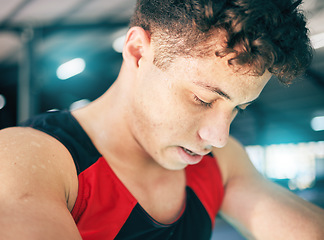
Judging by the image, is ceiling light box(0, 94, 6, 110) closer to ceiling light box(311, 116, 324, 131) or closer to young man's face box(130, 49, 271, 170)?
young man's face box(130, 49, 271, 170)

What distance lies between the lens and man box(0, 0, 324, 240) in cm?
66

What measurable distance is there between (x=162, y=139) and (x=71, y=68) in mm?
6228

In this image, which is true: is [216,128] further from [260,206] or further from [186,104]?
[260,206]

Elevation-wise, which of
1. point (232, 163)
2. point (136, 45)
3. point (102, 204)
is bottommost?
point (232, 163)

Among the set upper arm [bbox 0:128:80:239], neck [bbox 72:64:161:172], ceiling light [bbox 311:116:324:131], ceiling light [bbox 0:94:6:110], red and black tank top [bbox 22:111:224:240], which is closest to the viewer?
upper arm [bbox 0:128:80:239]

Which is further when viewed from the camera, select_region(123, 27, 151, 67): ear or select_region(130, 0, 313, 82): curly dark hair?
select_region(123, 27, 151, 67): ear

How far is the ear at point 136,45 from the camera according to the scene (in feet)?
2.77

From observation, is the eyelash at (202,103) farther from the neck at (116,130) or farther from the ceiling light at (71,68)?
the ceiling light at (71,68)

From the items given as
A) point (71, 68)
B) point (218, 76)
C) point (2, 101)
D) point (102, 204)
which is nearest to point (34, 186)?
point (102, 204)

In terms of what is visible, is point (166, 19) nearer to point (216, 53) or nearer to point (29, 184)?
point (216, 53)

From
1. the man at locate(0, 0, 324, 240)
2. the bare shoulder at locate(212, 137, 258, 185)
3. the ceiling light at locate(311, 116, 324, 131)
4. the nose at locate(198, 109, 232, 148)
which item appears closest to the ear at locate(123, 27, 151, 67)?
the man at locate(0, 0, 324, 240)

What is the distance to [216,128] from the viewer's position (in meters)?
0.79

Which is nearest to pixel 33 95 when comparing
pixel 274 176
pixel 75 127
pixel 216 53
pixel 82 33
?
pixel 82 33

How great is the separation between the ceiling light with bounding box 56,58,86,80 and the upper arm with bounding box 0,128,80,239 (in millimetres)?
5882
